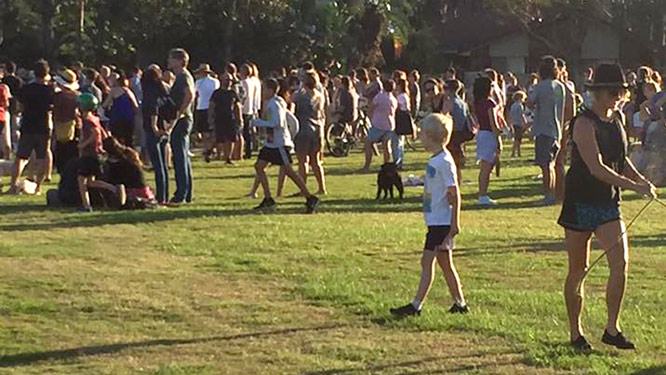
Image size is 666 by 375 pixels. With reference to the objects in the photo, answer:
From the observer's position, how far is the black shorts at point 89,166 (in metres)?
15.1

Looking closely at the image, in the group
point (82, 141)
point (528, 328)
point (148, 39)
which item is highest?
point (148, 39)

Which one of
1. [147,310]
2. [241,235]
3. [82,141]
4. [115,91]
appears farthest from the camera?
[115,91]

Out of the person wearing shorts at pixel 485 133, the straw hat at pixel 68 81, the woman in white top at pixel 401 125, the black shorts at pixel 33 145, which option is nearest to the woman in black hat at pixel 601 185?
the person wearing shorts at pixel 485 133

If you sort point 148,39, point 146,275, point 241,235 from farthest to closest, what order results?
point 148,39 → point 241,235 → point 146,275

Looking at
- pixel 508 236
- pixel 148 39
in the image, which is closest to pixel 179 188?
pixel 508 236

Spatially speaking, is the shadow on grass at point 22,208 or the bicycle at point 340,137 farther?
the bicycle at point 340,137

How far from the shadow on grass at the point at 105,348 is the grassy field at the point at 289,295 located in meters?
0.02

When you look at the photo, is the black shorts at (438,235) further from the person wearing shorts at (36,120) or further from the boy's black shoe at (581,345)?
the person wearing shorts at (36,120)

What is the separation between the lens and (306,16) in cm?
4553

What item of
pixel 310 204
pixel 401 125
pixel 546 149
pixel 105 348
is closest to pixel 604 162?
pixel 105 348

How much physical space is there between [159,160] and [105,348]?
25.6 ft

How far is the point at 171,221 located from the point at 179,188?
1.91 meters

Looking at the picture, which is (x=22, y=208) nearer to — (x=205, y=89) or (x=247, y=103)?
(x=205, y=89)

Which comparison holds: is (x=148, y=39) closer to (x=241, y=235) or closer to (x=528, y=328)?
(x=241, y=235)
